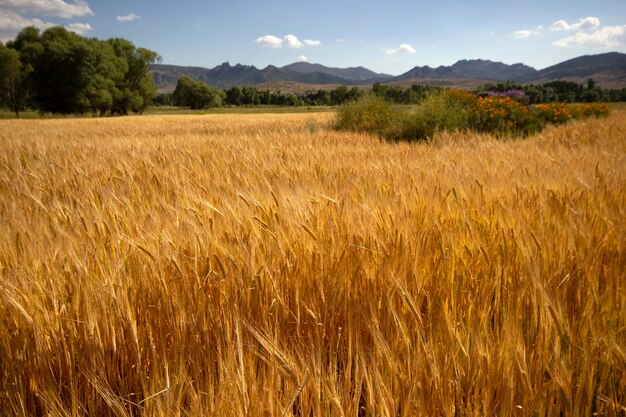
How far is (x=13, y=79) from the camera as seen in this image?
44.9 meters

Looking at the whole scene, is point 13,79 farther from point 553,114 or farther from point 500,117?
point 553,114

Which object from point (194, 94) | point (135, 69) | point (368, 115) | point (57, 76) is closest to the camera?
point (368, 115)

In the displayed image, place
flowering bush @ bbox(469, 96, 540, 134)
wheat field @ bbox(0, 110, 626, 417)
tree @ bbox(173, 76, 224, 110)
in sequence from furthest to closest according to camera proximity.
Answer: tree @ bbox(173, 76, 224, 110) < flowering bush @ bbox(469, 96, 540, 134) < wheat field @ bbox(0, 110, 626, 417)

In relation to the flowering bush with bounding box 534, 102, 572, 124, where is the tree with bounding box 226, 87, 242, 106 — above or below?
above

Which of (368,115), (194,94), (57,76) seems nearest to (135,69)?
(57,76)

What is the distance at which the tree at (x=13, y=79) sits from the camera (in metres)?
42.8

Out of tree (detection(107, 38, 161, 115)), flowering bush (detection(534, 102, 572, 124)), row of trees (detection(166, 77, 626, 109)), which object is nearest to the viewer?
flowering bush (detection(534, 102, 572, 124))

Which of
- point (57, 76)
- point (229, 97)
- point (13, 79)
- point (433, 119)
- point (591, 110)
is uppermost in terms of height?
point (229, 97)

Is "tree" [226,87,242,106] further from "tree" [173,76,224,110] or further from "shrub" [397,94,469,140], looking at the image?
"shrub" [397,94,469,140]

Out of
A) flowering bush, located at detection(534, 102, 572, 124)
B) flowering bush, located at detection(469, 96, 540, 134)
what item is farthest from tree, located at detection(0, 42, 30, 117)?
flowering bush, located at detection(534, 102, 572, 124)

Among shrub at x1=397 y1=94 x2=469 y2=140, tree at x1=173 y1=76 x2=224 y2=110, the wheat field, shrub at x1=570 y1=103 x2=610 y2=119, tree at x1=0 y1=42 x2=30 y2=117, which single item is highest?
tree at x1=173 y1=76 x2=224 y2=110

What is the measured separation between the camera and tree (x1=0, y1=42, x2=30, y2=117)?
140 feet

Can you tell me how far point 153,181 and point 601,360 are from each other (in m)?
3.12

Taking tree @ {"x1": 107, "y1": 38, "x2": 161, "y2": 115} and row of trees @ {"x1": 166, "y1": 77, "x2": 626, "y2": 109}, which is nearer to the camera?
tree @ {"x1": 107, "y1": 38, "x2": 161, "y2": 115}
